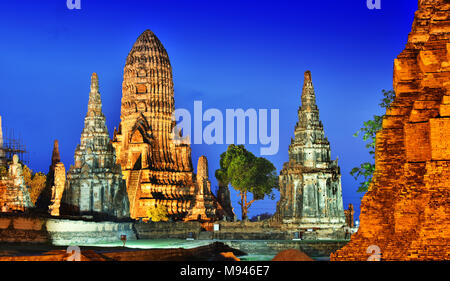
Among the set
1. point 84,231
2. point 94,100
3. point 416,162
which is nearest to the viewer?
point 416,162

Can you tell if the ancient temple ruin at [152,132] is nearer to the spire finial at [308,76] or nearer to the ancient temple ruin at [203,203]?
the ancient temple ruin at [203,203]

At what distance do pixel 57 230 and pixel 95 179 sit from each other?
18696mm

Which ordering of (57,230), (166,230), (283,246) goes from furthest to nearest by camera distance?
(166,230) < (283,246) < (57,230)

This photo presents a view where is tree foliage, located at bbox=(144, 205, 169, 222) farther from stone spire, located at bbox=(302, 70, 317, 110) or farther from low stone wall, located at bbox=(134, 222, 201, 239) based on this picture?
stone spire, located at bbox=(302, 70, 317, 110)

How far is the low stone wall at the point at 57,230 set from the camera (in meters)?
27.3

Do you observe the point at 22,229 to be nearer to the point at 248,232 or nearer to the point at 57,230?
the point at 57,230

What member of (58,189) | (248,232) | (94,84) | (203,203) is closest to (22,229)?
(58,189)

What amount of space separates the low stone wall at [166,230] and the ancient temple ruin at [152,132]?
59.4 feet

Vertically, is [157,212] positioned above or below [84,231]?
above

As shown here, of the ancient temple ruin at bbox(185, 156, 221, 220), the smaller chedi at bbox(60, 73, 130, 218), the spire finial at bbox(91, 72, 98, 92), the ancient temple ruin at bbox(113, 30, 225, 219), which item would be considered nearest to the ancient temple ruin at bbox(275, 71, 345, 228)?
the ancient temple ruin at bbox(185, 156, 221, 220)

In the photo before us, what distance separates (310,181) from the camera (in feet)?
168

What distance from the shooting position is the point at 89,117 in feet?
178

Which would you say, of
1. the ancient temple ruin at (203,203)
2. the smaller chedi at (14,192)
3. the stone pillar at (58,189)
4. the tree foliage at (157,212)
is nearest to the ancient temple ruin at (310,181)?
the ancient temple ruin at (203,203)

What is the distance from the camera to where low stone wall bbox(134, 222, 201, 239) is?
1914 inches
